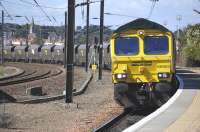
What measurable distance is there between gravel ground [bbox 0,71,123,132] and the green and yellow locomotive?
1035 mm

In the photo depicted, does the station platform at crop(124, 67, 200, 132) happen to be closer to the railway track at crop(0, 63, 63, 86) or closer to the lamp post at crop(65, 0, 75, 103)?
the lamp post at crop(65, 0, 75, 103)

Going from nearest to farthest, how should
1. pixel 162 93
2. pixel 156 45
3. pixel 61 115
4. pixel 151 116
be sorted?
pixel 151 116
pixel 61 115
pixel 162 93
pixel 156 45

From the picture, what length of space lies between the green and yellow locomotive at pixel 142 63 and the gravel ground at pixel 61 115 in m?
1.04

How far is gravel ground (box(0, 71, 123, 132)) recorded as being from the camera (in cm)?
1564

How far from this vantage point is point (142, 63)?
19672mm

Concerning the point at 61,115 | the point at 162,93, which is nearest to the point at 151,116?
the point at 162,93

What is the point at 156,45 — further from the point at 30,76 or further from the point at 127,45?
the point at 30,76

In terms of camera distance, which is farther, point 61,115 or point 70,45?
point 70,45

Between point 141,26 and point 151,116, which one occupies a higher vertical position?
point 141,26

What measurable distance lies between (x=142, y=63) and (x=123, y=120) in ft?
8.80

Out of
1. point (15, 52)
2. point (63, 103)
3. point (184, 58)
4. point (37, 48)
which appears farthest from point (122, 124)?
point (15, 52)

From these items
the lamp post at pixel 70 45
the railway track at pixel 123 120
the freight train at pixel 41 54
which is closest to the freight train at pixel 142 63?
the railway track at pixel 123 120

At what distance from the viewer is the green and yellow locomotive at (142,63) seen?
765 inches

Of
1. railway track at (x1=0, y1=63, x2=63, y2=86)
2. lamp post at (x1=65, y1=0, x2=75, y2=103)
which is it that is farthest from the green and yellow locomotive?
railway track at (x1=0, y1=63, x2=63, y2=86)
